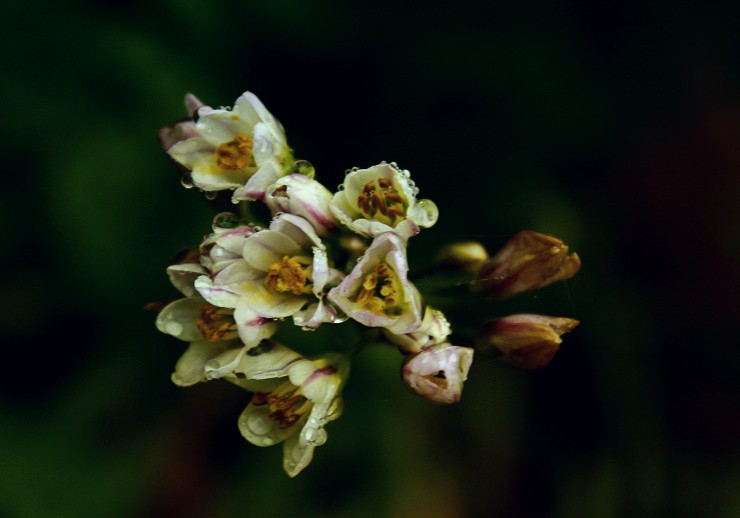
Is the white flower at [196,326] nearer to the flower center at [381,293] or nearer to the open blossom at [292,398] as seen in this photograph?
the open blossom at [292,398]

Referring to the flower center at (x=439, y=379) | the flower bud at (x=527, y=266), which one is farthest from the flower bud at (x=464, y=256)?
the flower center at (x=439, y=379)

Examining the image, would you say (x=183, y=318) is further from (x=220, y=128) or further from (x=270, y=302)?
(x=220, y=128)

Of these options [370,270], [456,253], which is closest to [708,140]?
[456,253]

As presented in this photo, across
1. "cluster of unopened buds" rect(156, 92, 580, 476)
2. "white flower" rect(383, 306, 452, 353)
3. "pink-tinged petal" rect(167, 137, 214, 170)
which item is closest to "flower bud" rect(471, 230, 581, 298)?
"cluster of unopened buds" rect(156, 92, 580, 476)

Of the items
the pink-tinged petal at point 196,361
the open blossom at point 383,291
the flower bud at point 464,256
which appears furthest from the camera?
the flower bud at point 464,256

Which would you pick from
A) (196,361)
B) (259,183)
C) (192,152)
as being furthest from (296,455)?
(192,152)

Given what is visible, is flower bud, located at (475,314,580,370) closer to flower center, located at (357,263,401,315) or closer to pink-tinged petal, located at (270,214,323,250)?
flower center, located at (357,263,401,315)
